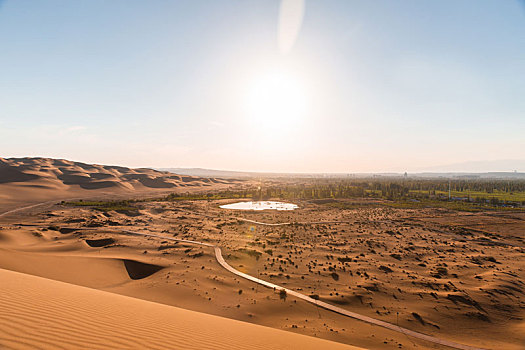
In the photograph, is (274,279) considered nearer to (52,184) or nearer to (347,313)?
(347,313)

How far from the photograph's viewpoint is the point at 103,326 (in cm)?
678

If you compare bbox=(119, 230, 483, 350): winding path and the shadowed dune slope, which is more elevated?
the shadowed dune slope

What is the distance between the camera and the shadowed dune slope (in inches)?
223

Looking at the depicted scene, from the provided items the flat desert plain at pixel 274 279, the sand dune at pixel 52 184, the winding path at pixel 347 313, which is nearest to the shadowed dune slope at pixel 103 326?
the flat desert plain at pixel 274 279

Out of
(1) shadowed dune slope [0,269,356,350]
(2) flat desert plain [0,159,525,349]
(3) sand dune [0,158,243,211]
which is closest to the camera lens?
(1) shadowed dune slope [0,269,356,350]

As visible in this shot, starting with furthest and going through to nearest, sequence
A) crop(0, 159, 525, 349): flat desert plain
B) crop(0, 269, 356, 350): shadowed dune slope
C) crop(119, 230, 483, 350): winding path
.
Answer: crop(119, 230, 483, 350): winding path < crop(0, 159, 525, 349): flat desert plain < crop(0, 269, 356, 350): shadowed dune slope

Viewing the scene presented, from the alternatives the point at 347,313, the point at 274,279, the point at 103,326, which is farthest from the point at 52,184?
the point at 347,313

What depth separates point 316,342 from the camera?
889 centimetres

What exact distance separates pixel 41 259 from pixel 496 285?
115 feet

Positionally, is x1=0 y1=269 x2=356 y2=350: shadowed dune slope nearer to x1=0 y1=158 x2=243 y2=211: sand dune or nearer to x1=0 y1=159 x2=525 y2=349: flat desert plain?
x1=0 y1=159 x2=525 y2=349: flat desert plain

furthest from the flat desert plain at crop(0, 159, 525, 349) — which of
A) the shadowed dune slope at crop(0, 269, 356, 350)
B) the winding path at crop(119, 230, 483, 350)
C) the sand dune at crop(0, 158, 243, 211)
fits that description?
the sand dune at crop(0, 158, 243, 211)

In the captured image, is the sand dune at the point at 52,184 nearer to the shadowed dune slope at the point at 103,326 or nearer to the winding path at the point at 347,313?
the winding path at the point at 347,313

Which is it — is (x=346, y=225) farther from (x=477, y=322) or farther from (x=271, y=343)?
(x=271, y=343)

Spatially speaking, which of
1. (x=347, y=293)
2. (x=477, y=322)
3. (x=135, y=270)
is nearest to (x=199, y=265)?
(x=135, y=270)
